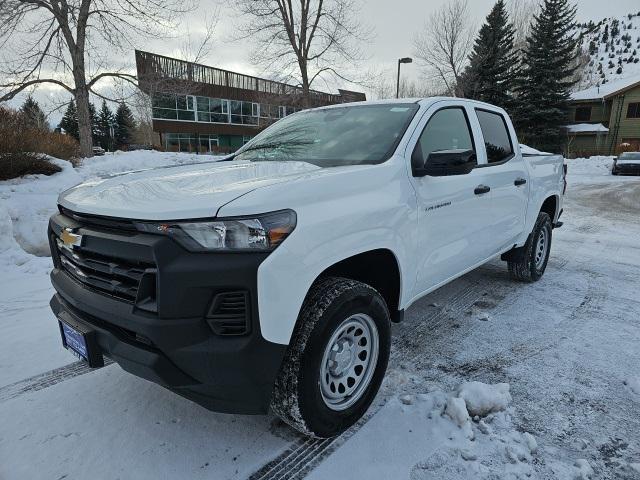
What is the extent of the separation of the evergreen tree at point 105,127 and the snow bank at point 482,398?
229 feet

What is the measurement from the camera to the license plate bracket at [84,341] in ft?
6.89

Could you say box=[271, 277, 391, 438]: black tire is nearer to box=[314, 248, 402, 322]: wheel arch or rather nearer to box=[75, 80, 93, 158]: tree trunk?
box=[314, 248, 402, 322]: wheel arch

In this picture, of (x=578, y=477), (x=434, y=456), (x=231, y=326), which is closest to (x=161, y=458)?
(x=231, y=326)

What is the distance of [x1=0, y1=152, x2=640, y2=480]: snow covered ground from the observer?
2.20m

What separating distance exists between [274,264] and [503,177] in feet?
9.20

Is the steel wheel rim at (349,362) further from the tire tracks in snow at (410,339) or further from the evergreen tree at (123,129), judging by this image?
the evergreen tree at (123,129)

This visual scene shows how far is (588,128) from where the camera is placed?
39.7m

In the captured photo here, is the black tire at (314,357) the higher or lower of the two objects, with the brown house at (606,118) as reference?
lower

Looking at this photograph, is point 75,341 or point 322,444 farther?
point 322,444

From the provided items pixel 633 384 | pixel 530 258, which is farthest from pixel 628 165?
pixel 633 384

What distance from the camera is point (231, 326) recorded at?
1871 millimetres

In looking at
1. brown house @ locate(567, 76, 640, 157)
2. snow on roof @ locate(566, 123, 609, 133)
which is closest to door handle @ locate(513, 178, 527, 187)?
brown house @ locate(567, 76, 640, 157)

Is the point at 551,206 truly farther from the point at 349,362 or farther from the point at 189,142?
the point at 189,142

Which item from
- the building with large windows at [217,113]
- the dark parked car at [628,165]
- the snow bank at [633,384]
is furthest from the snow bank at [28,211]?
the building with large windows at [217,113]
